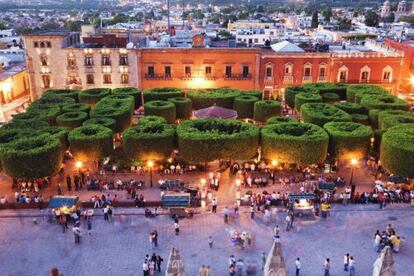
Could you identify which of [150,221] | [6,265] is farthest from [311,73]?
[6,265]

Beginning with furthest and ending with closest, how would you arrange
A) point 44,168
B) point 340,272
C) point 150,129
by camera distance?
point 150,129 < point 44,168 < point 340,272

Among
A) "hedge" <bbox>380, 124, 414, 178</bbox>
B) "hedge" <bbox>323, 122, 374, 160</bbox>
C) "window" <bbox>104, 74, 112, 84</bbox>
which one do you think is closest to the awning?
"hedge" <bbox>323, 122, 374, 160</bbox>

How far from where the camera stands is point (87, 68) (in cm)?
6334

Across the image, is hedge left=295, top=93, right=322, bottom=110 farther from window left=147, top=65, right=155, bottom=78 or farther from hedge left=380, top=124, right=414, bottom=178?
window left=147, top=65, right=155, bottom=78

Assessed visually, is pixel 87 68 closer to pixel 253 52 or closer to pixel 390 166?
pixel 253 52

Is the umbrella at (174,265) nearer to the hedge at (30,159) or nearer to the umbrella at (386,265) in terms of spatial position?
the umbrella at (386,265)

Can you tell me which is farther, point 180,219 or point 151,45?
point 151,45

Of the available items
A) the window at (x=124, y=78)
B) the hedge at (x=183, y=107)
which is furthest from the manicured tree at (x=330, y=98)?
the window at (x=124, y=78)

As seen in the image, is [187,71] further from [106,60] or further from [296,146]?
[296,146]

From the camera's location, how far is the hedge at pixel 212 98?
54156mm

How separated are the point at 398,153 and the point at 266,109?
18.4 metres

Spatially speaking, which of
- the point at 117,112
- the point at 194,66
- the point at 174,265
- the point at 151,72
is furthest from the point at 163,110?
the point at 174,265

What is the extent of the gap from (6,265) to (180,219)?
467 inches

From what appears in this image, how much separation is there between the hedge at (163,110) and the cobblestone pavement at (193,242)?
18.3 m
